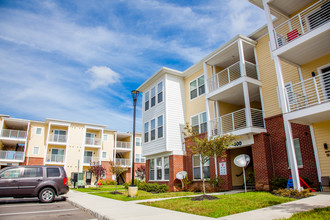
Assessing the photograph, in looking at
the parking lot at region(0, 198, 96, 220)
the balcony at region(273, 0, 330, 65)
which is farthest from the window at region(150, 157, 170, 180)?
the balcony at region(273, 0, 330, 65)

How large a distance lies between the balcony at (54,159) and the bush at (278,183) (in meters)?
32.1

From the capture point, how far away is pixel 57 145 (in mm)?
37125

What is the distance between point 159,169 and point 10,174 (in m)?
12.1

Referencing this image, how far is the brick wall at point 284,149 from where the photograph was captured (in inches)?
459

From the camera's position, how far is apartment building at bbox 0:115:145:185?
34.2m

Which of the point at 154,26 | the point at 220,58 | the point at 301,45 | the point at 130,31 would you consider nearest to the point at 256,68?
the point at 220,58

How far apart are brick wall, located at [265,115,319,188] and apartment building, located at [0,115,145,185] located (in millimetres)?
26634

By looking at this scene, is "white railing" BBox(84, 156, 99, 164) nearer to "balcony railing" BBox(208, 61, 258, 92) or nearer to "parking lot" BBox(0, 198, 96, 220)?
"balcony railing" BBox(208, 61, 258, 92)

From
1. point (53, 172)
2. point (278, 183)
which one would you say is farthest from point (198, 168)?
point (53, 172)

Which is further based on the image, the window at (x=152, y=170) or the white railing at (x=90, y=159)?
the white railing at (x=90, y=159)

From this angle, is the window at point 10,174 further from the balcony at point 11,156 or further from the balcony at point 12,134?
the balcony at point 12,134

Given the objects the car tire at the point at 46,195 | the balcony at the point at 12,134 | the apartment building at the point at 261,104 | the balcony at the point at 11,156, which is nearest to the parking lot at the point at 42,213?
the car tire at the point at 46,195

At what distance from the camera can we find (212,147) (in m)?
10.7

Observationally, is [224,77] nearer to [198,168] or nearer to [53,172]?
[198,168]
